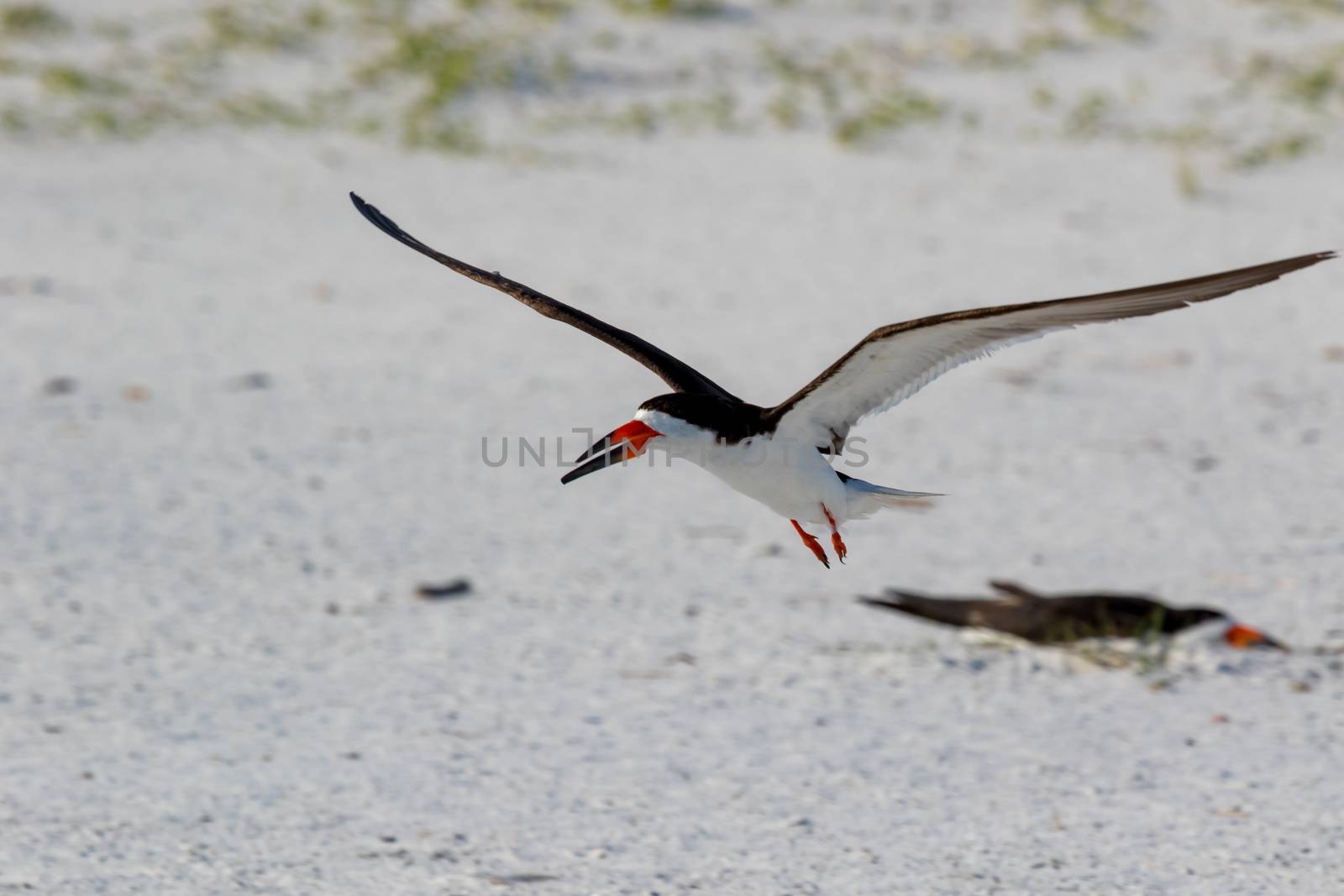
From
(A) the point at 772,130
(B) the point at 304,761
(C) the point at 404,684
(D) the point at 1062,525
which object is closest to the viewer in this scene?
(B) the point at 304,761

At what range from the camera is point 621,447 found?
3.92 metres

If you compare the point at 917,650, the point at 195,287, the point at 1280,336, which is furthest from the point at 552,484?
the point at 1280,336

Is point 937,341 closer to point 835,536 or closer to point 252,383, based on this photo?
point 835,536

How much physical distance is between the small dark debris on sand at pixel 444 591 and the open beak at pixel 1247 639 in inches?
92.9

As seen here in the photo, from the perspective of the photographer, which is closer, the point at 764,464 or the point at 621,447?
the point at 764,464

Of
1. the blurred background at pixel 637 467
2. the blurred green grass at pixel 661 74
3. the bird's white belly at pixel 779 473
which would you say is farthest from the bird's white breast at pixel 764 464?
the blurred green grass at pixel 661 74

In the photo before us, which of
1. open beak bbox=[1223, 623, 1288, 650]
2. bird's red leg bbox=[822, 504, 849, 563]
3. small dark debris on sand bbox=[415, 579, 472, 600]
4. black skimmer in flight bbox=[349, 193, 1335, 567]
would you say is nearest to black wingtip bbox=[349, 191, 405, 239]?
black skimmer in flight bbox=[349, 193, 1335, 567]

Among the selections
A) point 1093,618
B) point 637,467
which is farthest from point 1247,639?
point 637,467

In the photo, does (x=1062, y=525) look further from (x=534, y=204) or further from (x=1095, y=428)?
(x=534, y=204)

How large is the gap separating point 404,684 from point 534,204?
19.5ft

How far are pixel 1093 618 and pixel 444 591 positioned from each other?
2044mm

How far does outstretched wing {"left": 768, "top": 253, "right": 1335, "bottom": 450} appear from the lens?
313cm

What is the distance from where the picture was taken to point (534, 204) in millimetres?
10719

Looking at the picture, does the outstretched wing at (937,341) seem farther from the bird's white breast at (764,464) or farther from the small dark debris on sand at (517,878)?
the small dark debris on sand at (517,878)
